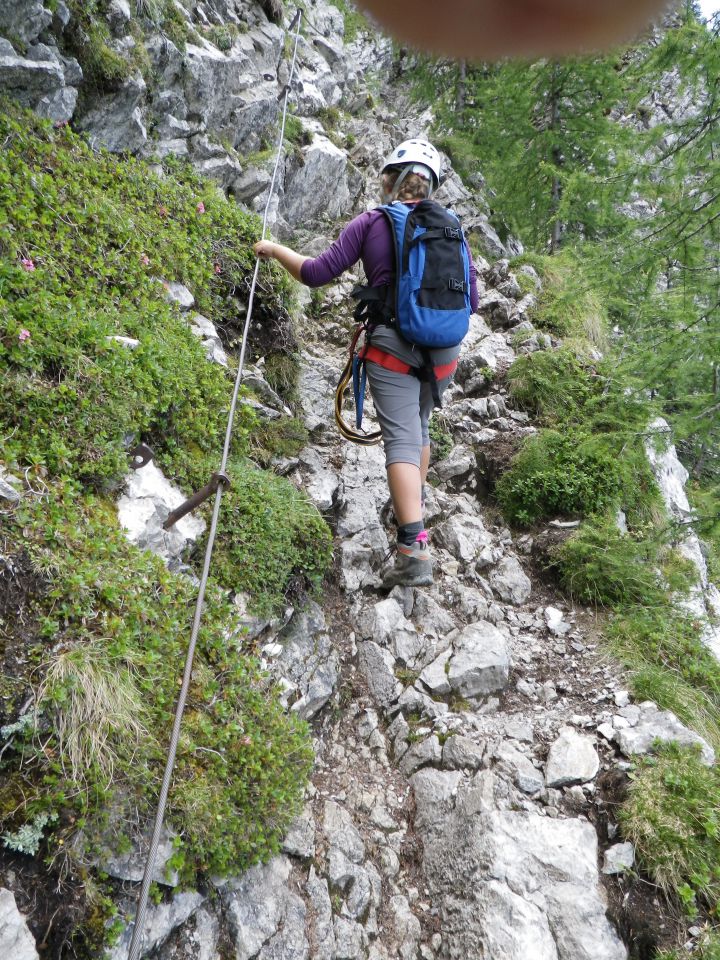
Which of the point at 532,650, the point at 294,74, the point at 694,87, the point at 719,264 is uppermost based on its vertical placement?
the point at 294,74

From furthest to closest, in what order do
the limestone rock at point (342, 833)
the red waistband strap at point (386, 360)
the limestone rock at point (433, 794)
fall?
the red waistband strap at point (386, 360)
the limestone rock at point (433, 794)
the limestone rock at point (342, 833)

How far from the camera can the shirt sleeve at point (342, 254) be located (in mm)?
4145

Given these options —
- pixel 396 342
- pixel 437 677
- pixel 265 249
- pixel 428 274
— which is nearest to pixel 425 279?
pixel 428 274

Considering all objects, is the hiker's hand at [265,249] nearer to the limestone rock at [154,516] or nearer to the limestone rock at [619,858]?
the limestone rock at [154,516]

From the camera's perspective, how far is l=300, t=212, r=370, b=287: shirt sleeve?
13.6 ft

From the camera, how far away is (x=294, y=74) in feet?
33.9

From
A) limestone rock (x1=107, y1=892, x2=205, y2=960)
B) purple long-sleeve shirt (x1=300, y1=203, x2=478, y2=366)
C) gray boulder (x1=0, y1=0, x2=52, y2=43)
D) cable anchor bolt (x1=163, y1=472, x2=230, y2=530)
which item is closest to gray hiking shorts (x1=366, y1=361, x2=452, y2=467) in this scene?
purple long-sleeve shirt (x1=300, y1=203, x2=478, y2=366)

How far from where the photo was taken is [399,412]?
4477 millimetres

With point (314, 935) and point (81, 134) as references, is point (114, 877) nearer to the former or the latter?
point (314, 935)

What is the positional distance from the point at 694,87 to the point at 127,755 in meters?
7.42

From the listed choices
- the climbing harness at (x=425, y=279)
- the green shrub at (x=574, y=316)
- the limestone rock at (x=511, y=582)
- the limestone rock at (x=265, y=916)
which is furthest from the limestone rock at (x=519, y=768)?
the green shrub at (x=574, y=316)

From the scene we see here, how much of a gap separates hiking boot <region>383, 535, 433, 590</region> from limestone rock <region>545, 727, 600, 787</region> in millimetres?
1593

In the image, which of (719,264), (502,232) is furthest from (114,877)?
(502,232)

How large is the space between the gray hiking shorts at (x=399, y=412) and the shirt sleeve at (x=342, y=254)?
0.79 m
